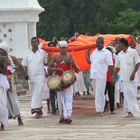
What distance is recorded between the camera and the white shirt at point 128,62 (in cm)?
1612

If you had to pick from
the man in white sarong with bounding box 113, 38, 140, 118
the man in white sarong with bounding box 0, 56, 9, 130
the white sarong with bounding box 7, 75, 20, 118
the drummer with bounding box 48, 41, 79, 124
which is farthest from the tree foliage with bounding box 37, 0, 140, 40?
the man in white sarong with bounding box 0, 56, 9, 130

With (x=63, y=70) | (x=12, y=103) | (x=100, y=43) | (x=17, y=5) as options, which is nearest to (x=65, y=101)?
(x=63, y=70)

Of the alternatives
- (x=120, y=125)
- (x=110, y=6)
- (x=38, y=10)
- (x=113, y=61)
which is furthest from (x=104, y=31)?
(x=120, y=125)

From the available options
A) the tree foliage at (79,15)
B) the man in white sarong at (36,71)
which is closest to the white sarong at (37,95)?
the man in white sarong at (36,71)

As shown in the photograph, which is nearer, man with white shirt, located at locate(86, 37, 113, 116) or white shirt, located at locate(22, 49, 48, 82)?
man with white shirt, located at locate(86, 37, 113, 116)

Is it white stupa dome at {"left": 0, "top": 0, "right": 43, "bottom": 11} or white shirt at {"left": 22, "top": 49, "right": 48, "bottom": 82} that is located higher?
white stupa dome at {"left": 0, "top": 0, "right": 43, "bottom": 11}

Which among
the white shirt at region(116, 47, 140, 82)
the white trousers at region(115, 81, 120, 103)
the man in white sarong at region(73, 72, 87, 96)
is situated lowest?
the man in white sarong at region(73, 72, 87, 96)

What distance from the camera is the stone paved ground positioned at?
13102 millimetres

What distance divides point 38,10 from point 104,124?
11.0 metres

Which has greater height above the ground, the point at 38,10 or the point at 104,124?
the point at 38,10

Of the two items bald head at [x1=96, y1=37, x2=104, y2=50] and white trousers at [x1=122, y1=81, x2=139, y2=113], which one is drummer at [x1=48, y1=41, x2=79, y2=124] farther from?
white trousers at [x1=122, y1=81, x2=139, y2=113]

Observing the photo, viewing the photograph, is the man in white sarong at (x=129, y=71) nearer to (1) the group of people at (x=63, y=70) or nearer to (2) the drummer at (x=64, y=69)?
(1) the group of people at (x=63, y=70)

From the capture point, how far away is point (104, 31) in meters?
52.4

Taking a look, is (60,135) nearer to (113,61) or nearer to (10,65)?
(10,65)
